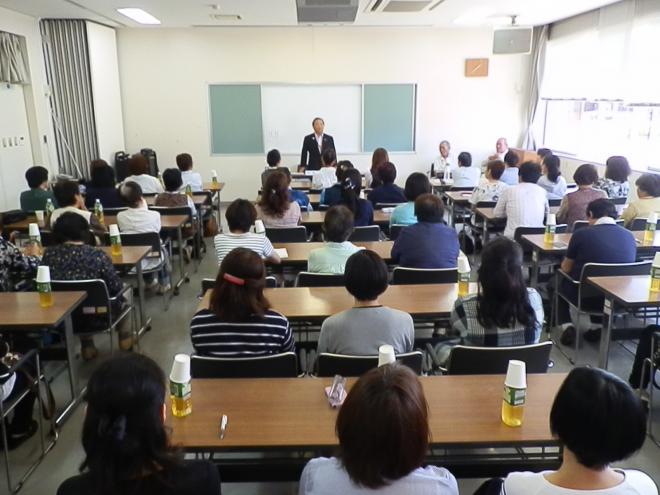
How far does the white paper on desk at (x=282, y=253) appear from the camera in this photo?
13.2ft

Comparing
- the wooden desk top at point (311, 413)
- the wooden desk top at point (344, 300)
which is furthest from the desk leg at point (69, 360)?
the wooden desk top at point (311, 413)

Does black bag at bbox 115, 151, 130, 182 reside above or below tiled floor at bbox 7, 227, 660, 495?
above

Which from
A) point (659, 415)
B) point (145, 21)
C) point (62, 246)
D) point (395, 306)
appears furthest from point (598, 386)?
point (145, 21)

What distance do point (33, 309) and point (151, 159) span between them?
23.4ft

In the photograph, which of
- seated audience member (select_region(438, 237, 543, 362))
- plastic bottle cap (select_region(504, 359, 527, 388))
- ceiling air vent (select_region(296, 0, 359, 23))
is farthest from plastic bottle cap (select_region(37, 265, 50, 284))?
ceiling air vent (select_region(296, 0, 359, 23))

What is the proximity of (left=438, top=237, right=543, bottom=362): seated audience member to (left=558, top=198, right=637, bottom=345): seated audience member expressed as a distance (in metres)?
1.47

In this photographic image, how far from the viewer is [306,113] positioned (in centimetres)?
1009

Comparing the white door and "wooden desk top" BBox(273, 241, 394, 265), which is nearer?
"wooden desk top" BBox(273, 241, 394, 265)

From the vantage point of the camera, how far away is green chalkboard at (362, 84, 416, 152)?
33.0ft

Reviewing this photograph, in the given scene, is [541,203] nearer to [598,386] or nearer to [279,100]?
[598,386]

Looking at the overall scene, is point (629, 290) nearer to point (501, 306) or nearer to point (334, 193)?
point (501, 306)

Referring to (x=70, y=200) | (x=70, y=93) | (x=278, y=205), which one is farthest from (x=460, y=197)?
(x=70, y=93)

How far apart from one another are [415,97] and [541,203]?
532 centimetres

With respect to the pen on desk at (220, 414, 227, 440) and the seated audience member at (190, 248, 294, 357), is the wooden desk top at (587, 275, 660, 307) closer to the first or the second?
the seated audience member at (190, 248, 294, 357)
